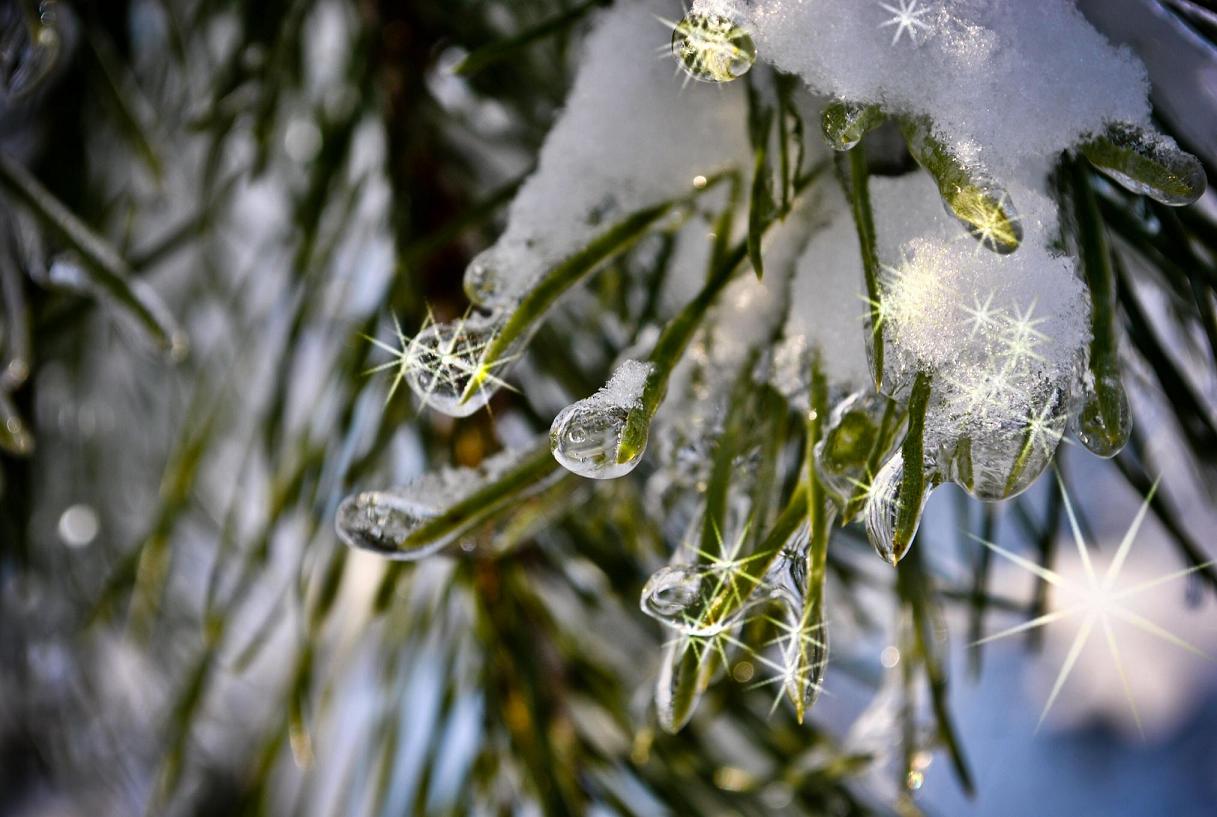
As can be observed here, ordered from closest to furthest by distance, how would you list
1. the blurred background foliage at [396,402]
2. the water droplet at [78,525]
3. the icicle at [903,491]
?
the icicle at [903,491] < the blurred background foliage at [396,402] < the water droplet at [78,525]

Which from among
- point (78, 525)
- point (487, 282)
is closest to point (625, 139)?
point (487, 282)

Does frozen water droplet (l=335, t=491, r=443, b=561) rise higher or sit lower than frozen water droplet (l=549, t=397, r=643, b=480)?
lower

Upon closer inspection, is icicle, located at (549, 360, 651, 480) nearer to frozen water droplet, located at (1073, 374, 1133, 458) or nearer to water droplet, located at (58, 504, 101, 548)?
frozen water droplet, located at (1073, 374, 1133, 458)

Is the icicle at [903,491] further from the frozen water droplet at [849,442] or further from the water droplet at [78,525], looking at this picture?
the water droplet at [78,525]

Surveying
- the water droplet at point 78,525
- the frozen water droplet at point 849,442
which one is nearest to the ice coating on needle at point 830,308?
the frozen water droplet at point 849,442

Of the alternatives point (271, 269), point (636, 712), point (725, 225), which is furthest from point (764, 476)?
point (271, 269)

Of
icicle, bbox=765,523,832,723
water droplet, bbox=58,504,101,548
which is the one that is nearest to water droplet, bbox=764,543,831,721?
icicle, bbox=765,523,832,723
